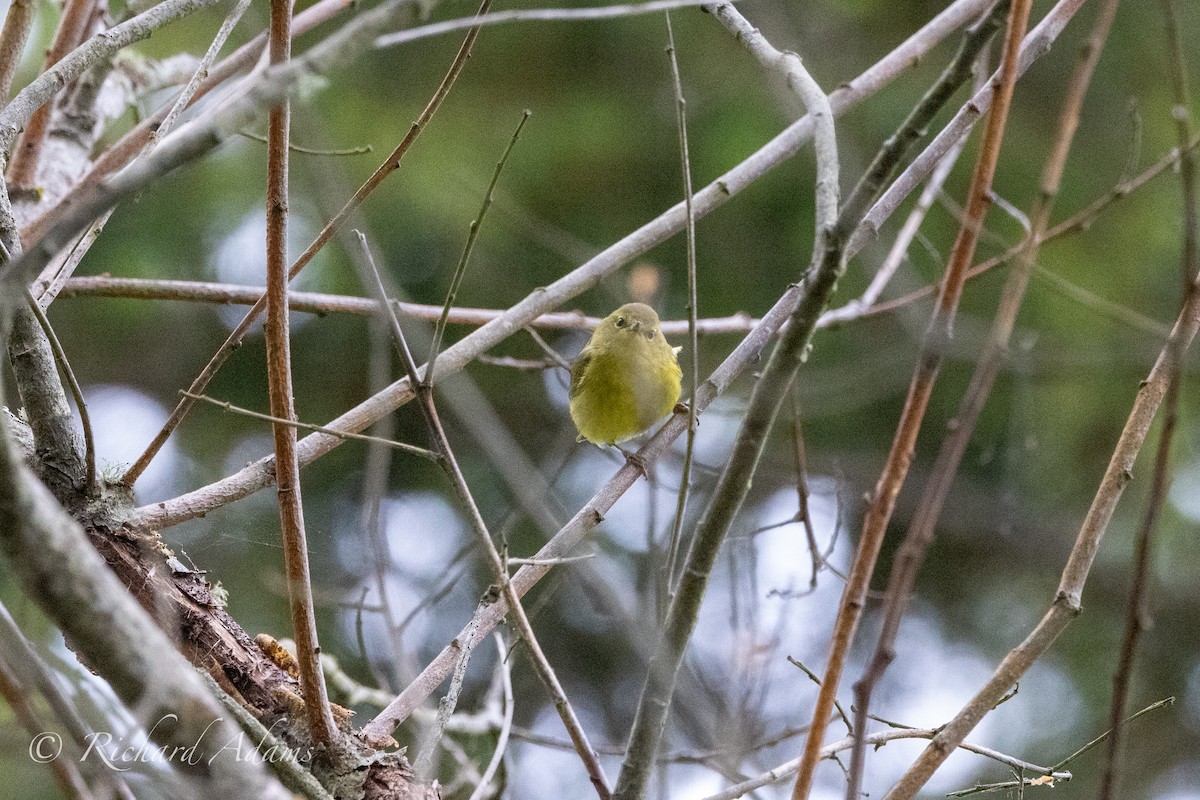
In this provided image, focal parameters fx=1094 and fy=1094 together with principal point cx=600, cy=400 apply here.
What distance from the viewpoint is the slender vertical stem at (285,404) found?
214cm

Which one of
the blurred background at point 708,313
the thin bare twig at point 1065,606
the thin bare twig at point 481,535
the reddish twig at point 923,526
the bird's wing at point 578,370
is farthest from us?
the blurred background at point 708,313

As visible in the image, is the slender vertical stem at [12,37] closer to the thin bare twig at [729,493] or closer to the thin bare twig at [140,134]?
the thin bare twig at [140,134]

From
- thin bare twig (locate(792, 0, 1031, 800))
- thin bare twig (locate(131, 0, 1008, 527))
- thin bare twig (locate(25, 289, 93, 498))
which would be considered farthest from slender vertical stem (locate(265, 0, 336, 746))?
thin bare twig (locate(792, 0, 1031, 800))

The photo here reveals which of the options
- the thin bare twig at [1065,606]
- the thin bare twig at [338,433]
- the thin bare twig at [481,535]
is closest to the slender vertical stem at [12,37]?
the thin bare twig at [338,433]

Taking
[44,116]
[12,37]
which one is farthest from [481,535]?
[44,116]

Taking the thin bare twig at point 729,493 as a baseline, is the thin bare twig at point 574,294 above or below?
above

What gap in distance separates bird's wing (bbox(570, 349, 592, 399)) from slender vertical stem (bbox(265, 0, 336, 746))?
9.44 feet

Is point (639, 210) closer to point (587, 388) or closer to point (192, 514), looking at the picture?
point (587, 388)

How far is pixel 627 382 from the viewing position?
4.85 m

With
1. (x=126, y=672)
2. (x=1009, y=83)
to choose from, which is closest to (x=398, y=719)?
(x=126, y=672)

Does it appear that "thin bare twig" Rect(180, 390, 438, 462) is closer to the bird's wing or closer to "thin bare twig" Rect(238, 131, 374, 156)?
"thin bare twig" Rect(238, 131, 374, 156)

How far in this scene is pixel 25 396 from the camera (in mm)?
2227

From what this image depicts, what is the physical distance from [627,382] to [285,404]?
2.73 meters

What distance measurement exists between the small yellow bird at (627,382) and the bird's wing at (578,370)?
13 millimetres
